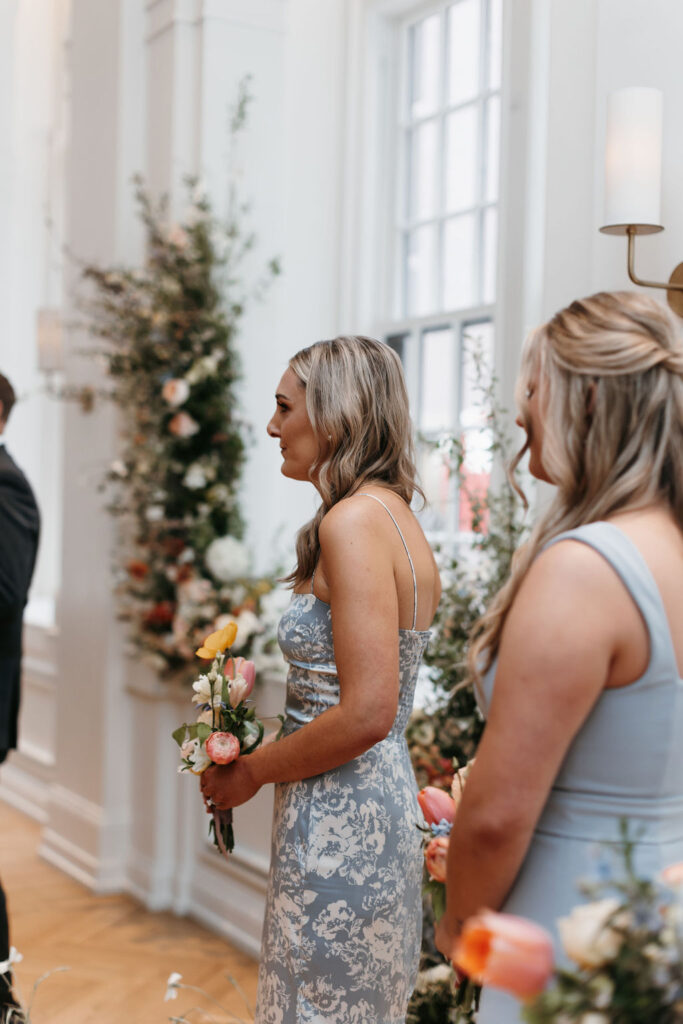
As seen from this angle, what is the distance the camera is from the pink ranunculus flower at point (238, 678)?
2195 mm

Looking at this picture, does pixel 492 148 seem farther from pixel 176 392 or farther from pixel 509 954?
pixel 509 954

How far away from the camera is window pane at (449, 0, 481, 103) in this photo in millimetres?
4328

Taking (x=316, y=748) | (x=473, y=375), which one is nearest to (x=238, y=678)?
(x=316, y=748)

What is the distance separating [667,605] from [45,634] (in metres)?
5.98

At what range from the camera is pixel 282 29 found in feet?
16.1

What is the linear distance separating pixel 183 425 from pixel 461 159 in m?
1.52

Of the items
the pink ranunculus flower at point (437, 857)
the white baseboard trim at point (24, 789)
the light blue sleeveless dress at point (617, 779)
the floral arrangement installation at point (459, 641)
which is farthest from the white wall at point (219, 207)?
the light blue sleeveless dress at point (617, 779)

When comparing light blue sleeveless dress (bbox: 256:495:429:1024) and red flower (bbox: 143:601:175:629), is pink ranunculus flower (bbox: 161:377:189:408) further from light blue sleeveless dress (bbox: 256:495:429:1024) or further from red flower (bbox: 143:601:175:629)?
light blue sleeveless dress (bbox: 256:495:429:1024)

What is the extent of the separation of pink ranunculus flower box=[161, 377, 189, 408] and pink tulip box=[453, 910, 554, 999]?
371 centimetres

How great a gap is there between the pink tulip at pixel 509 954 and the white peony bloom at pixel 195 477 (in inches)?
145

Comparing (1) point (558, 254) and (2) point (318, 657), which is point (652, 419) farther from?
(1) point (558, 254)

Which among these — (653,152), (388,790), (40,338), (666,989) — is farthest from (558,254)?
(40,338)

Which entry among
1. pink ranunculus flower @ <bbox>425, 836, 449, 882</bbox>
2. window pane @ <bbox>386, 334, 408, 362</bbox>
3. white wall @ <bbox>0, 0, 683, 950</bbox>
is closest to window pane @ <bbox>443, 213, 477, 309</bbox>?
window pane @ <bbox>386, 334, 408, 362</bbox>

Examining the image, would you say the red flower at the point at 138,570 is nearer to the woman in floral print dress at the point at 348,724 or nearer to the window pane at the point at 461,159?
the window pane at the point at 461,159
